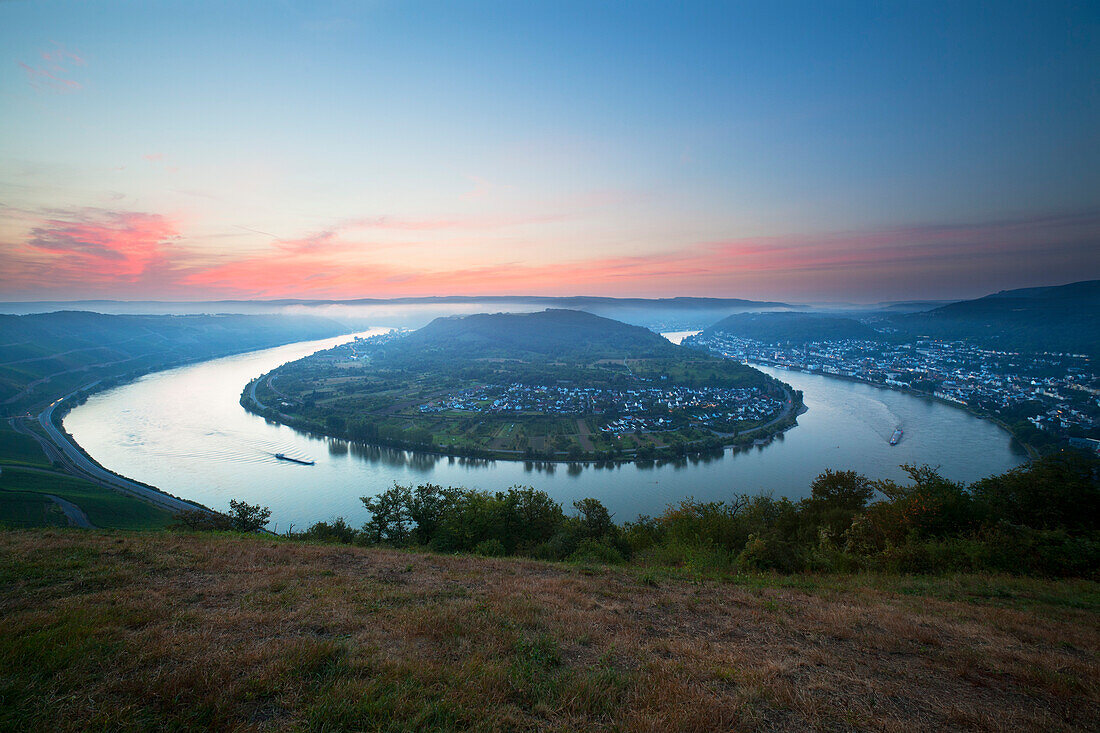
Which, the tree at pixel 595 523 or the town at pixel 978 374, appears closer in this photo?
the tree at pixel 595 523

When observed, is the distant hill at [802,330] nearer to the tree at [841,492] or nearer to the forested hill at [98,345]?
the tree at [841,492]

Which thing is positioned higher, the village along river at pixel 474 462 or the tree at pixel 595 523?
the tree at pixel 595 523

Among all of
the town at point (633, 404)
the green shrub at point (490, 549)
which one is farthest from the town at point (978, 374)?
the green shrub at point (490, 549)

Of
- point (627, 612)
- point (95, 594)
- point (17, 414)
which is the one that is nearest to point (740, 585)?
point (627, 612)

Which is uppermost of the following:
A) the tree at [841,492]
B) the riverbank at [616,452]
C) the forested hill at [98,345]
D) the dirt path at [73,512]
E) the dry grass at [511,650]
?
the forested hill at [98,345]

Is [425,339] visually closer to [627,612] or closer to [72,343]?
[72,343]

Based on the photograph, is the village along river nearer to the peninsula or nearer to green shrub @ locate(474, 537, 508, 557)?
the peninsula
